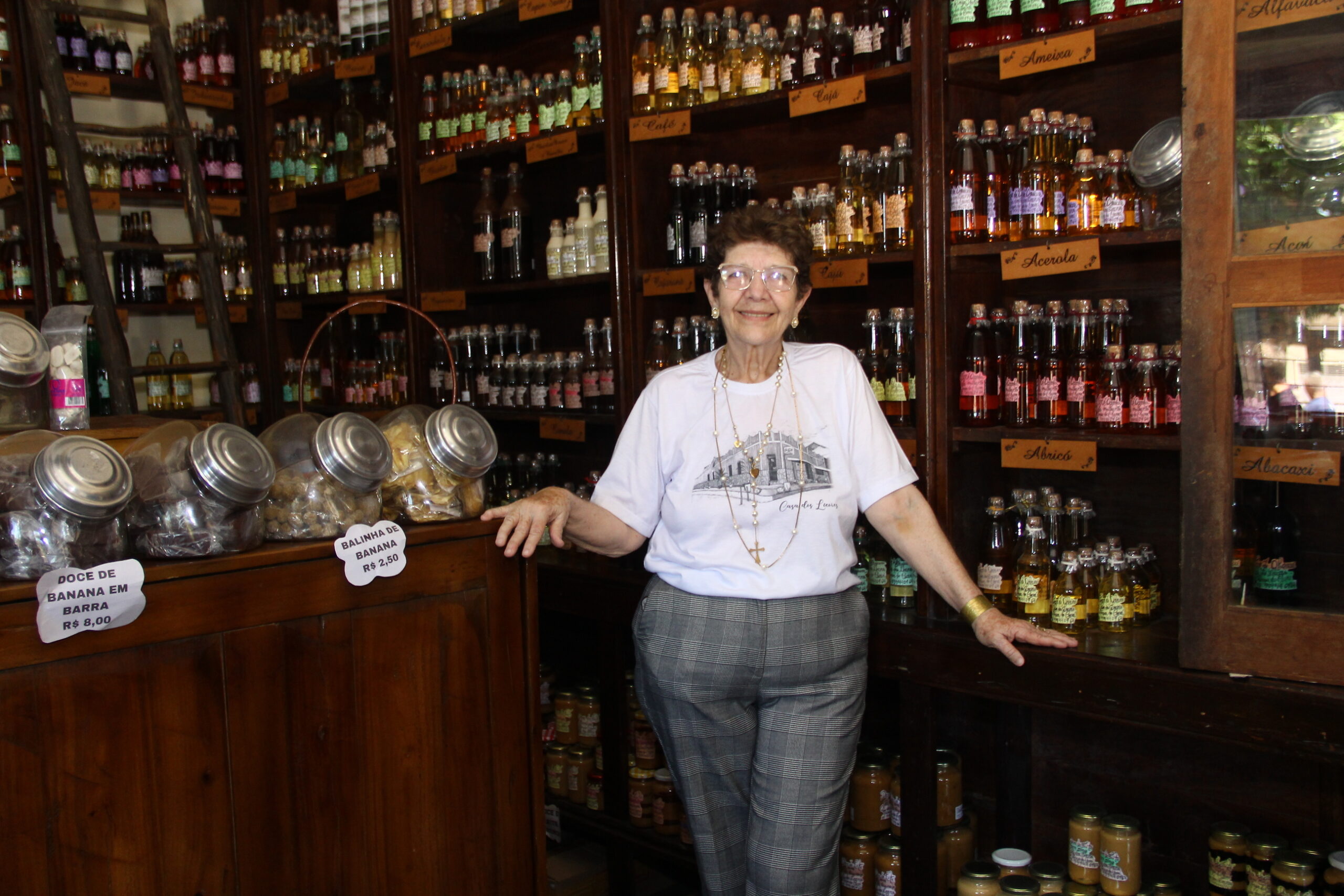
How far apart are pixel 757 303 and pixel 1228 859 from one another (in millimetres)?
1339

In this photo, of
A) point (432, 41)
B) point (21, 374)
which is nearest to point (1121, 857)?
point (21, 374)

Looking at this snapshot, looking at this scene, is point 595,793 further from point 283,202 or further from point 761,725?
point 283,202

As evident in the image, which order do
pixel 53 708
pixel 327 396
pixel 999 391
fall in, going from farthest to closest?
pixel 327 396 < pixel 999 391 < pixel 53 708

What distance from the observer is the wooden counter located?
1.21m

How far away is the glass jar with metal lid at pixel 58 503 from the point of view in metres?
1.22

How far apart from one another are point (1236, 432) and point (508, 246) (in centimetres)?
216

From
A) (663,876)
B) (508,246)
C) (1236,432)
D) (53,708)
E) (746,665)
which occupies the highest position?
(508,246)

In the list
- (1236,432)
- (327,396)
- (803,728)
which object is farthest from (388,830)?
(327,396)

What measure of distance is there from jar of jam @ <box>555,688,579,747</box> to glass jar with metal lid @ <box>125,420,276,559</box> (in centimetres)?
173

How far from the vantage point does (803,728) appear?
1729 millimetres

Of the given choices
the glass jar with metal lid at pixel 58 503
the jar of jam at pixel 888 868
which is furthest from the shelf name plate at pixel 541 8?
the jar of jam at pixel 888 868

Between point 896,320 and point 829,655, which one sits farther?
point 896,320

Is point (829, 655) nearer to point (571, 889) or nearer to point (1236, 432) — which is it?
point (1236, 432)

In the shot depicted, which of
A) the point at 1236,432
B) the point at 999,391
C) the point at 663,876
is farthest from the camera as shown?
the point at 663,876
